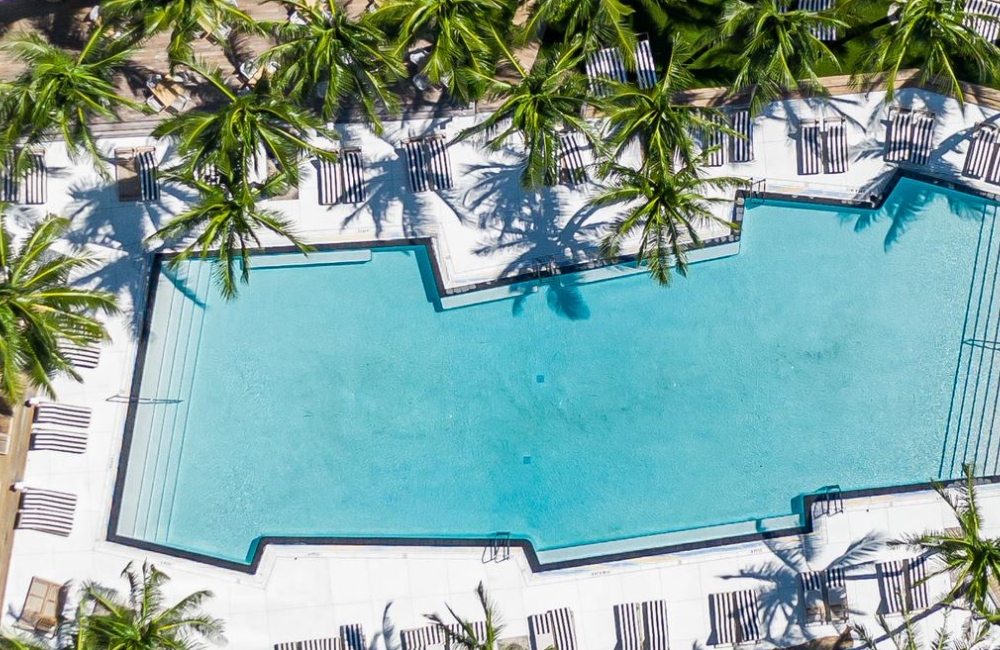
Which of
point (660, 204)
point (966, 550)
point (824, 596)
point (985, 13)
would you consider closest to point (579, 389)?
point (660, 204)

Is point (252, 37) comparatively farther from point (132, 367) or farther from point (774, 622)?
point (774, 622)

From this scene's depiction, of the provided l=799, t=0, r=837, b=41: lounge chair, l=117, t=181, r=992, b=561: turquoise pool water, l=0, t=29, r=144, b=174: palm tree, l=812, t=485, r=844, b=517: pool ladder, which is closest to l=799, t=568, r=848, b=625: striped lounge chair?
l=812, t=485, r=844, b=517: pool ladder

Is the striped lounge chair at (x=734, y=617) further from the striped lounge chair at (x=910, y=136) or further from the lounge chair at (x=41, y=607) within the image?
the lounge chair at (x=41, y=607)

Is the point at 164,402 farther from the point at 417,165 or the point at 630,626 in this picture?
the point at 630,626

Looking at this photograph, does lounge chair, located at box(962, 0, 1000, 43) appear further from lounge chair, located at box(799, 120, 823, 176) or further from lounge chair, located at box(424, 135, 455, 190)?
lounge chair, located at box(424, 135, 455, 190)

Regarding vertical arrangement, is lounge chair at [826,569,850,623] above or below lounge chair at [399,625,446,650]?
above

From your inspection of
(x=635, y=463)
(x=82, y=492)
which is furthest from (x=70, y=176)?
(x=635, y=463)
